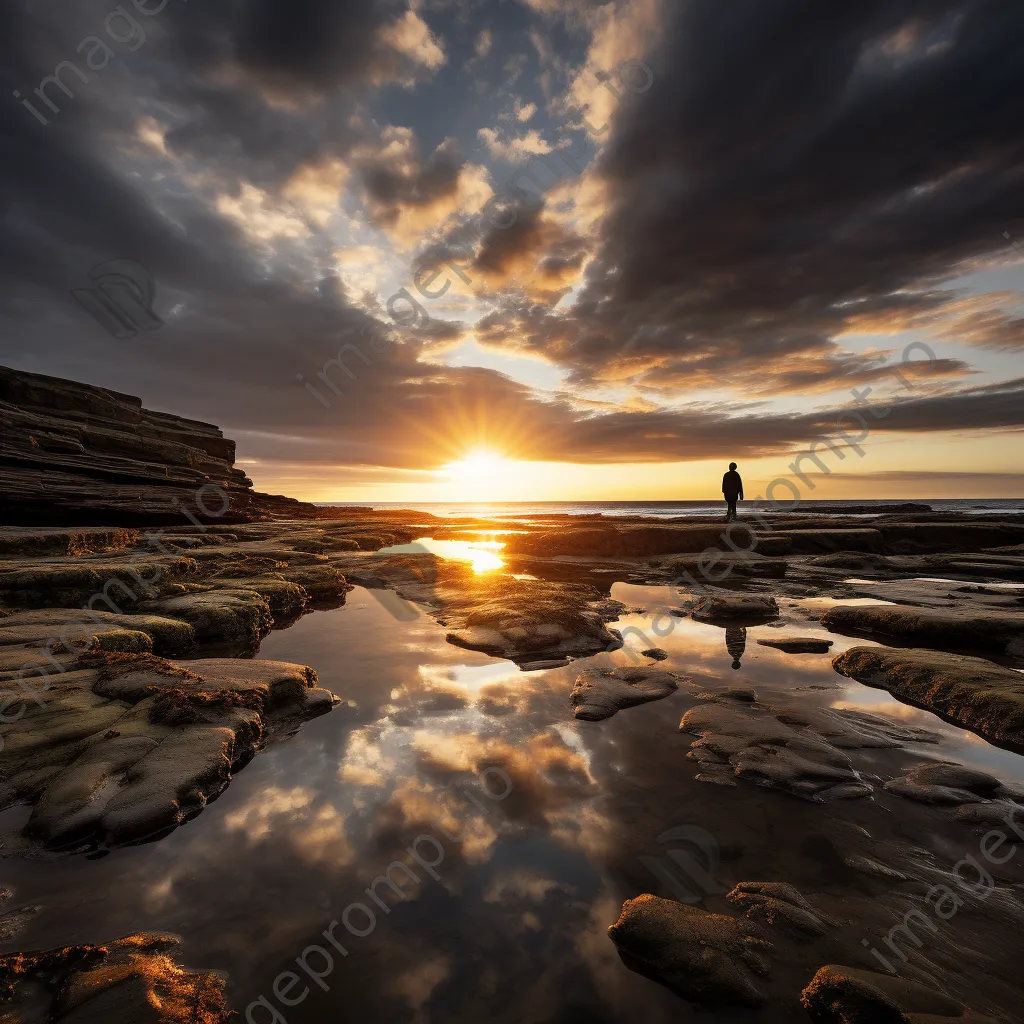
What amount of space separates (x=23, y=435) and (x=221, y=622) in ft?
76.1

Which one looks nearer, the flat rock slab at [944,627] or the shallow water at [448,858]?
the shallow water at [448,858]

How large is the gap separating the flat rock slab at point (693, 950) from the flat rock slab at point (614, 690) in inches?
139

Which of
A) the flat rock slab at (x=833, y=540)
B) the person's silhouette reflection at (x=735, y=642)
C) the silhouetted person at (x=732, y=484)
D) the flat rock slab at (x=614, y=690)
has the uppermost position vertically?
the silhouetted person at (x=732, y=484)

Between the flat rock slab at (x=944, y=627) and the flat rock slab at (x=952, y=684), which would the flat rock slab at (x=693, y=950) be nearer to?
the flat rock slab at (x=952, y=684)

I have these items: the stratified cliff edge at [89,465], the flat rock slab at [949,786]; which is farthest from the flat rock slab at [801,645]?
the stratified cliff edge at [89,465]

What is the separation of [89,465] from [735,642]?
33520mm

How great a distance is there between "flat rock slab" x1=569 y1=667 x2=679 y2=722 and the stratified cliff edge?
26009 mm

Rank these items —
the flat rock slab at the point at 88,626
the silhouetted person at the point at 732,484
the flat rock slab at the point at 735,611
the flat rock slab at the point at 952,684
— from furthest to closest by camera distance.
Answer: the silhouetted person at the point at 732,484 → the flat rock slab at the point at 735,611 → the flat rock slab at the point at 88,626 → the flat rock slab at the point at 952,684

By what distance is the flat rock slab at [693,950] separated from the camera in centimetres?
310

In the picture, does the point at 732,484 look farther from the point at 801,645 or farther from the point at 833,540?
the point at 801,645

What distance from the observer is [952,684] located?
24.7 feet

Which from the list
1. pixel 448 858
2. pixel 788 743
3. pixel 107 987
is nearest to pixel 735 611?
pixel 788 743

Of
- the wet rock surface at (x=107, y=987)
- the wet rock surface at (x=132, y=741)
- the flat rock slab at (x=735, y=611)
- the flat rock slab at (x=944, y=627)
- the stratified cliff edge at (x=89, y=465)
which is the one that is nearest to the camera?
the wet rock surface at (x=107, y=987)

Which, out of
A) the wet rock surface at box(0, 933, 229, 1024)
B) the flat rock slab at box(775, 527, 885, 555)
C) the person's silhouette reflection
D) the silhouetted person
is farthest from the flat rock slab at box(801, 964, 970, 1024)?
the flat rock slab at box(775, 527, 885, 555)
